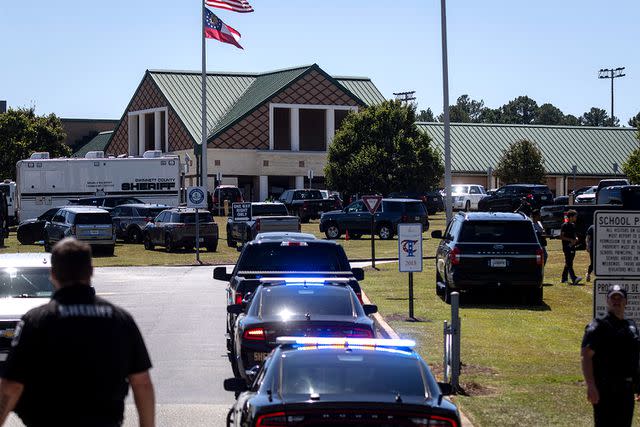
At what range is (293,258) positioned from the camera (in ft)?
58.8

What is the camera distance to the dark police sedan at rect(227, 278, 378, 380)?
1302 centimetres

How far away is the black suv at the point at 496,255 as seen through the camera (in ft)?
76.8

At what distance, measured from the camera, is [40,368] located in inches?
231

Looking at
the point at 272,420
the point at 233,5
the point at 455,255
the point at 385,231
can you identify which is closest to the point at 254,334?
the point at 272,420

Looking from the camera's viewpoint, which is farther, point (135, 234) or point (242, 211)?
point (135, 234)

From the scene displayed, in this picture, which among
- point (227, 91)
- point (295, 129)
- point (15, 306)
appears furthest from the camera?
point (227, 91)

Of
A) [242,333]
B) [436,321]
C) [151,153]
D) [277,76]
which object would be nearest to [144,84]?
[277,76]

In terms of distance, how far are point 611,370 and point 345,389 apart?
2198mm

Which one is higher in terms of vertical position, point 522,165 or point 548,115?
point 548,115

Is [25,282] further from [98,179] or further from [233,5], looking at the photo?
[98,179]

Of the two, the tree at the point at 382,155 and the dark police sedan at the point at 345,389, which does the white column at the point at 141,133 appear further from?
the dark police sedan at the point at 345,389

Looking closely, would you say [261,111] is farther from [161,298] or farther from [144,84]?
[161,298]

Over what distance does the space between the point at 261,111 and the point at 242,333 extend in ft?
240

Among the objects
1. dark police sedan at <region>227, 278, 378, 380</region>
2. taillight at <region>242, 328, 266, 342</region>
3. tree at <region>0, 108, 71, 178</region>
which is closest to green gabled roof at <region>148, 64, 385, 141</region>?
tree at <region>0, 108, 71, 178</region>
